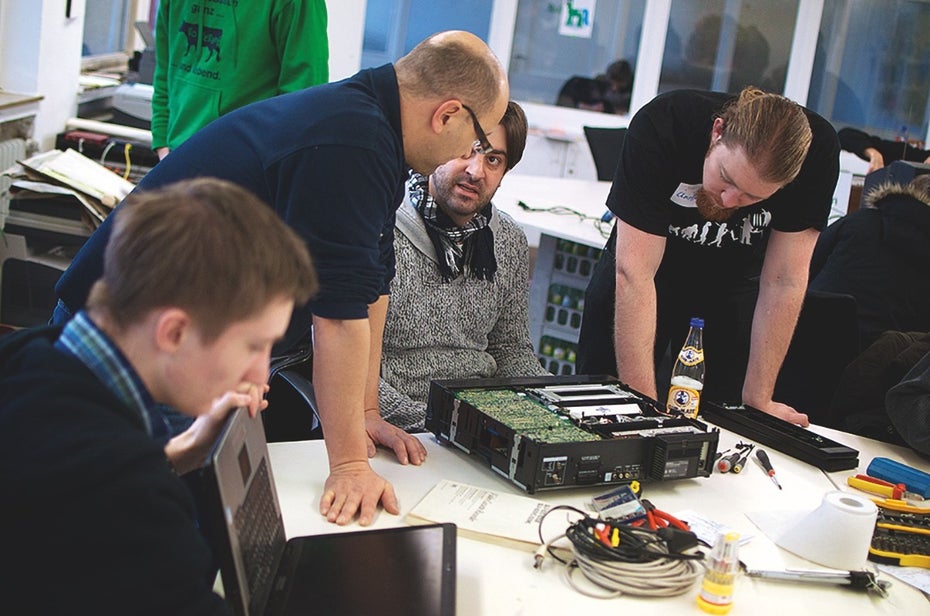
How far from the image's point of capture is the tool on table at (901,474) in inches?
77.0

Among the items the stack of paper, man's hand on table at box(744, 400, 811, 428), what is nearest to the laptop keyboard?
man's hand on table at box(744, 400, 811, 428)

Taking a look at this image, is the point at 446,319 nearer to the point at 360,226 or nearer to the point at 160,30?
the point at 360,226

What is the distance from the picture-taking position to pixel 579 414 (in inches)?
72.4

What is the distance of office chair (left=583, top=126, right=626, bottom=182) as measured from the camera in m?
5.34

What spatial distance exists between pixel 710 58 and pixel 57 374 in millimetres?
6983

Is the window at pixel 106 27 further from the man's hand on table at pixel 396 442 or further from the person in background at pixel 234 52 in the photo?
the man's hand on table at pixel 396 442

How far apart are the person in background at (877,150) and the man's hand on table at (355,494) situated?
4.45 meters

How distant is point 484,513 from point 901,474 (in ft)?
2.97

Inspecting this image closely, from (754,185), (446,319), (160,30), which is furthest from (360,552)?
(160,30)

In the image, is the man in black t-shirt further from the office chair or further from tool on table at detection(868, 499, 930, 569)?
the office chair

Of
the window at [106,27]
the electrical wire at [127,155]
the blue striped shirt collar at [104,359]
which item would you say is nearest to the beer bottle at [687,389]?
the blue striped shirt collar at [104,359]

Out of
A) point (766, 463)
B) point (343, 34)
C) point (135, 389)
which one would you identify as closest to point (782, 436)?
point (766, 463)

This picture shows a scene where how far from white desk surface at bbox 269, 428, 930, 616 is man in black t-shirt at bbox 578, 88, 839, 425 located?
1.33 feet

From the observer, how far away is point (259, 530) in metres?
1.27
